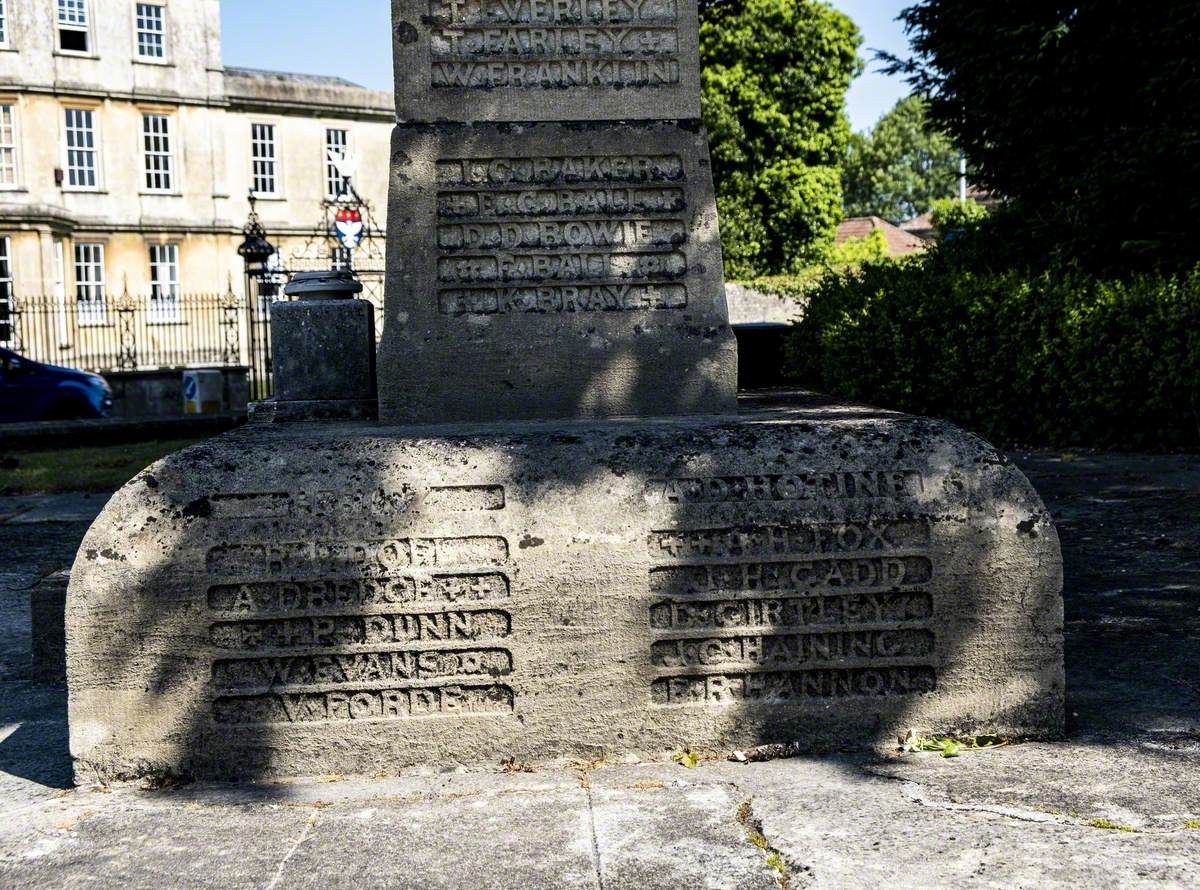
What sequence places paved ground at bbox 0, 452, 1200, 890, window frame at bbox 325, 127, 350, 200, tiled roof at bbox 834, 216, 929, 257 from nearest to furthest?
paved ground at bbox 0, 452, 1200, 890, window frame at bbox 325, 127, 350, 200, tiled roof at bbox 834, 216, 929, 257

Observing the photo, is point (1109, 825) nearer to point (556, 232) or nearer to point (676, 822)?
point (676, 822)

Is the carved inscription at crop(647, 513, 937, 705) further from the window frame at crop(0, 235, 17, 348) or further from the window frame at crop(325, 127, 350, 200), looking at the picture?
the window frame at crop(325, 127, 350, 200)

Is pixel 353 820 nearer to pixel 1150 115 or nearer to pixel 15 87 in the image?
pixel 1150 115

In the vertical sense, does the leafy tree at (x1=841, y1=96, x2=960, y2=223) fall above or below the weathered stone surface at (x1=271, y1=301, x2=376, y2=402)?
above

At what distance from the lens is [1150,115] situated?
12.3 meters

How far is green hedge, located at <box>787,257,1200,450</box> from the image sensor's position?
10836 mm

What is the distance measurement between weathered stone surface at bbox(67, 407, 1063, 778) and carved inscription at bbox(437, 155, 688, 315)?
1.39 metres

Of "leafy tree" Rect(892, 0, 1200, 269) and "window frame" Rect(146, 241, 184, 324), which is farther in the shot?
"window frame" Rect(146, 241, 184, 324)

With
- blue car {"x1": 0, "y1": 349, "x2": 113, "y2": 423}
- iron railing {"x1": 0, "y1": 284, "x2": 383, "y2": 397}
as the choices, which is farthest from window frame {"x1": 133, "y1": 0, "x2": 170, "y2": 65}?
blue car {"x1": 0, "y1": 349, "x2": 113, "y2": 423}

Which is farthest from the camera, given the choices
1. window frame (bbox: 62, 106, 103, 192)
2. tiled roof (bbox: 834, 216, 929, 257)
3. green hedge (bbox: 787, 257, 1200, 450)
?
tiled roof (bbox: 834, 216, 929, 257)

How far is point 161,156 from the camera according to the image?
3531cm

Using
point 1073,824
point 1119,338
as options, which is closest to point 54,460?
point 1119,338

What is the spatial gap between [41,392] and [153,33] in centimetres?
2028

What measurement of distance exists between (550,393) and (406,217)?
33.8 inches
